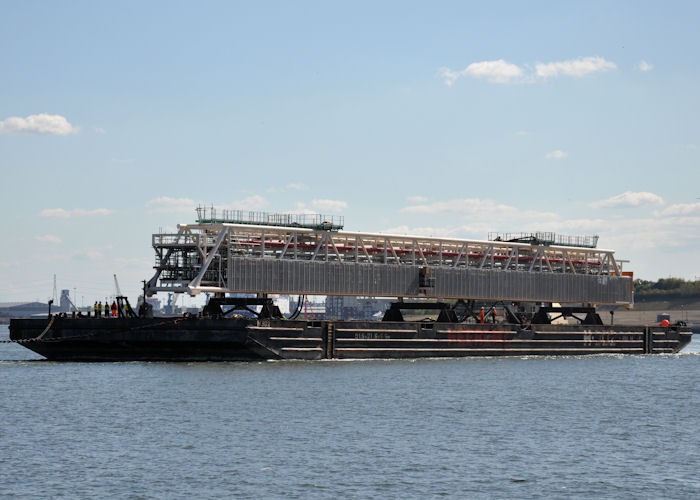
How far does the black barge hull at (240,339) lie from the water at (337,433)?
2.66 meters

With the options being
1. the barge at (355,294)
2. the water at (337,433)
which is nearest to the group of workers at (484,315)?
the barge at (355,294)

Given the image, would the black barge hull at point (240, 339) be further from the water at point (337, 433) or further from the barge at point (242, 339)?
the water at point (337, 433)

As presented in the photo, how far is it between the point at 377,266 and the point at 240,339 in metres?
20.2

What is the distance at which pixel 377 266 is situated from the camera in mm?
98125

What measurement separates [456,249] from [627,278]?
27690mm

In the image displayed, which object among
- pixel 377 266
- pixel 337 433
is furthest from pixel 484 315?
pixel 337 433

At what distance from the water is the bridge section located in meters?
11.2

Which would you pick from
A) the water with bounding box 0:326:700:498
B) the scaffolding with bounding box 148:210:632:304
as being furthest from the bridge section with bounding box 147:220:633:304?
the water with bounding box 0:326:700:498

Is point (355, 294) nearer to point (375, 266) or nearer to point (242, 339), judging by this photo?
point (375, 266)

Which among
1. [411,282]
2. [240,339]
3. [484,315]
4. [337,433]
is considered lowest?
[337,433]

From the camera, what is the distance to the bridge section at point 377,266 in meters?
89.4

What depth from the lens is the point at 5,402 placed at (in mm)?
61125

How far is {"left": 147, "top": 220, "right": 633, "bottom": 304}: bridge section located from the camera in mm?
89438

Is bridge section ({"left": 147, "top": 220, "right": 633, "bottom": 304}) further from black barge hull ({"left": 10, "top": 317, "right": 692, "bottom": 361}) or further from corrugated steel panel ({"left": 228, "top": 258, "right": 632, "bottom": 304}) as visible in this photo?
black barge hull ({"left": 10, "top": 317, "right": 692, "bottom": 361})
